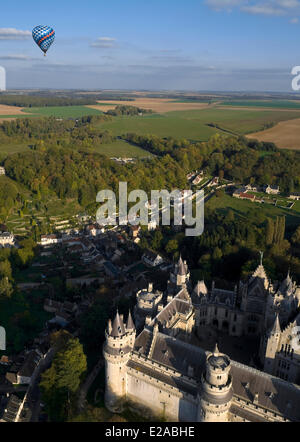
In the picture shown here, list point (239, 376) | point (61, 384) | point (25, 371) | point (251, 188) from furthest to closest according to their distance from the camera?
point (251, 188), point (25, 371), point (61, 384), point (239, 376)

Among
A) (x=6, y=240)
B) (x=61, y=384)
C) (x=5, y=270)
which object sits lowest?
(x=61, y=384)

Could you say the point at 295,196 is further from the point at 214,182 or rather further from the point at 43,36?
the point at 43,36

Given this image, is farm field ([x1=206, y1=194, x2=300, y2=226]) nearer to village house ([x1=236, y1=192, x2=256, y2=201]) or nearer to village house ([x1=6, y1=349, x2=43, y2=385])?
village house ([x1=236, y1=192, x2=256, y2=201])

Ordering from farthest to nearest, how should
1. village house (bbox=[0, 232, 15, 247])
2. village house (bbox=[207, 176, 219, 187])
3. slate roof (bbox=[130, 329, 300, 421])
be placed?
village house (bbox=[207, 176, 219, 187]) < village house (bbox=[0, 232, 15, 247]) < slate roof (bbox=[130, 329, 300, 421])

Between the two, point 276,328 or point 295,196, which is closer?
point 276,328

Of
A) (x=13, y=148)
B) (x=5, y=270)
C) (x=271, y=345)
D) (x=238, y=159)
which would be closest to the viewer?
(x=271, y=345)

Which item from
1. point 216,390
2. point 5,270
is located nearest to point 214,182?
point 5,270

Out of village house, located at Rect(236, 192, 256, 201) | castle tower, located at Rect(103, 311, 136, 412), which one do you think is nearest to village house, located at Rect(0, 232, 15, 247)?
castle tower, located at Rect(103, 311, 136, 412)
